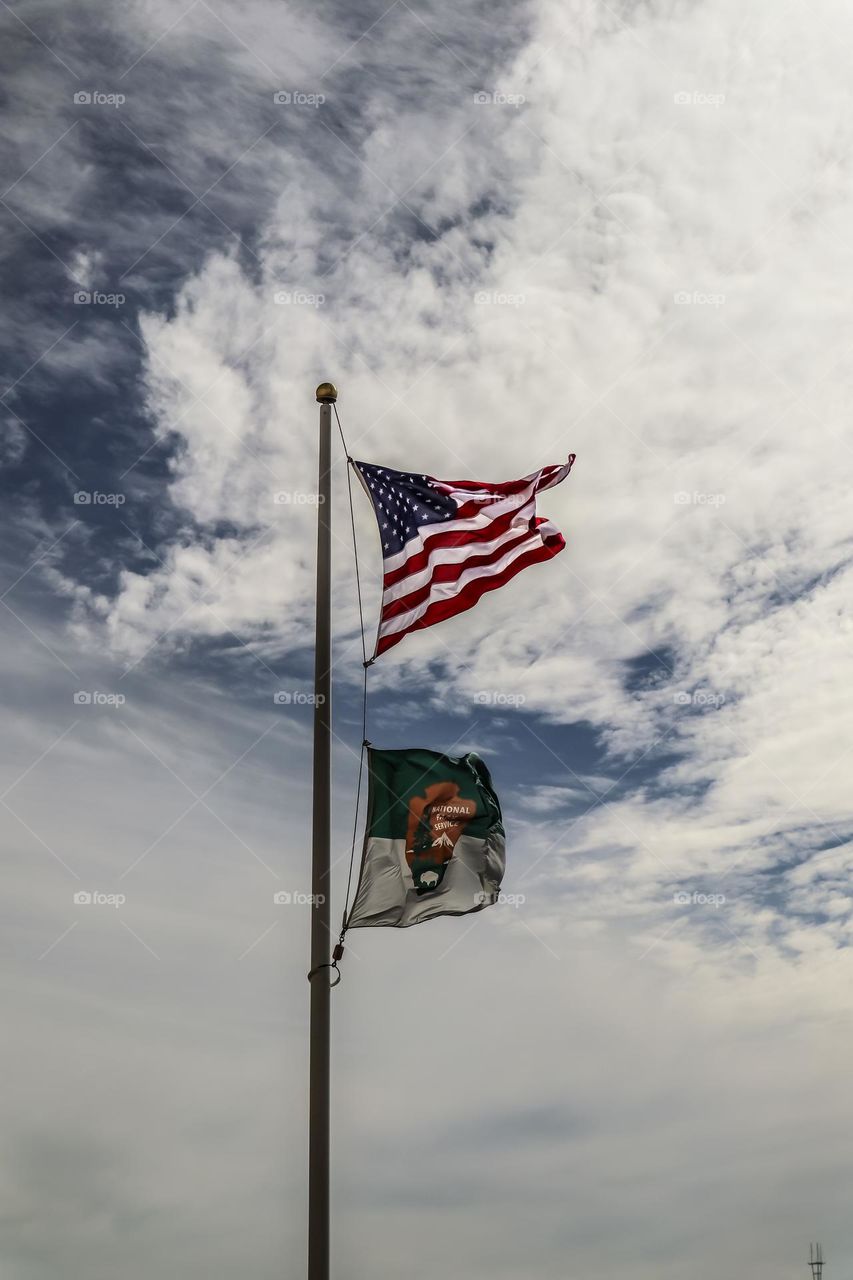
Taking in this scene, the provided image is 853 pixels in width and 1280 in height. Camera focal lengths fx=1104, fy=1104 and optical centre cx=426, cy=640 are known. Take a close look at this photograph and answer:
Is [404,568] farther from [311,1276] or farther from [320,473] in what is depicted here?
[311,1276]

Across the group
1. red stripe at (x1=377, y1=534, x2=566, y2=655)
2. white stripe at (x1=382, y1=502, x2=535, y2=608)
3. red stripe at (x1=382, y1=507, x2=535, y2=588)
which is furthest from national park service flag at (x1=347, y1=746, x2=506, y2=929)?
red stripe at (x1=382, y1=507, x2=535, y2=588)

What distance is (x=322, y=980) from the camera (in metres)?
9.89

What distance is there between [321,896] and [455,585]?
3.97 metres

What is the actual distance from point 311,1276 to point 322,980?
7.58ft

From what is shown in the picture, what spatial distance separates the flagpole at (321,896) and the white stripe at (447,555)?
950 millimetres

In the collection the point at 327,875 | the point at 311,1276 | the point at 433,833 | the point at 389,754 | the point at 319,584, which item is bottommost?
the point at 311,1276

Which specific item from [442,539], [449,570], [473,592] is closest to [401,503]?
[442,539]

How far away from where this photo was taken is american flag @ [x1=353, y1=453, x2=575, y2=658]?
39.3 ft

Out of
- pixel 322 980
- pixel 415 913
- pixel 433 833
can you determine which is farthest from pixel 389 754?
pixel 322 980

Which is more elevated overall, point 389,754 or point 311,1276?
point 389,754

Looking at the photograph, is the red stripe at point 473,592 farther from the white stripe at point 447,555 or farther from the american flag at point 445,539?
the white stripe at point 447,555

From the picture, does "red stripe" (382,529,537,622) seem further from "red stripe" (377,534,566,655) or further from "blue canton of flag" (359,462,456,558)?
"blue canton of flag" (359,462,456,558)

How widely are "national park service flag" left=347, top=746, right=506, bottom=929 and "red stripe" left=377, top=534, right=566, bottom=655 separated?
124cm

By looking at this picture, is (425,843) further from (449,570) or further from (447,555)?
(447,555)
